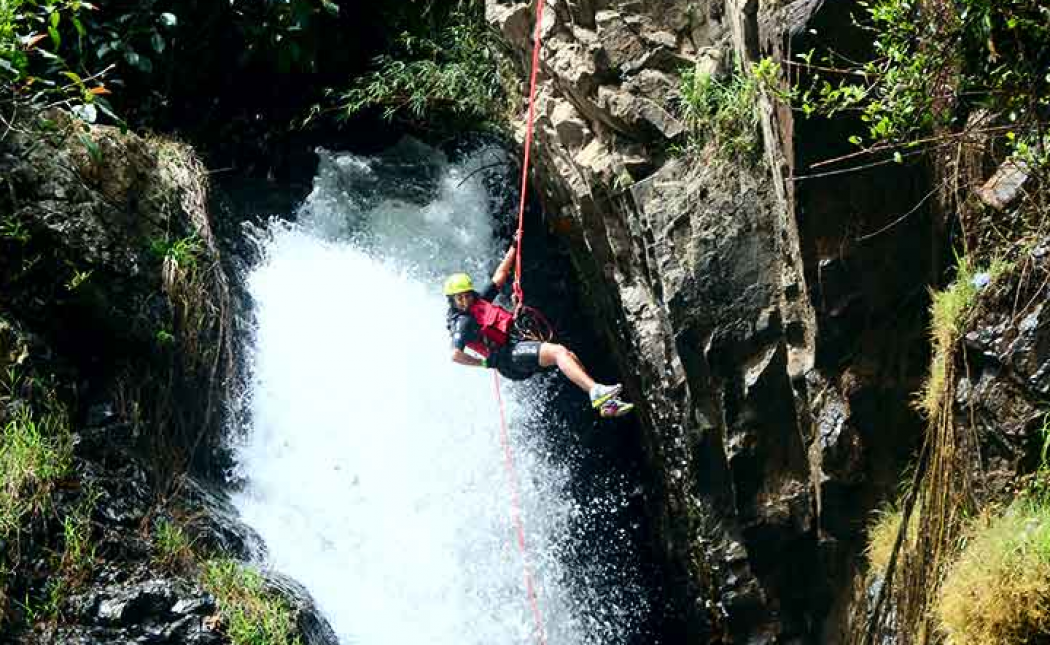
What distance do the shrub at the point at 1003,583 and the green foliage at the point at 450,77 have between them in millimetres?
5604

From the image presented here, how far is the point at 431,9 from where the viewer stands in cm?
965

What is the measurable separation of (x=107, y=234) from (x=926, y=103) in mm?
5060

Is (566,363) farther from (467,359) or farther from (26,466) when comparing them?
(26,466)

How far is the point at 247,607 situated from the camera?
6.34 metres

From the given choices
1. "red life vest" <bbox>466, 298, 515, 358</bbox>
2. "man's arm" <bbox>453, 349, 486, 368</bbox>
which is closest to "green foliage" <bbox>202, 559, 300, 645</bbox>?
Result: "man's arm" <bbox>453, 349, 486, 368</bbox>

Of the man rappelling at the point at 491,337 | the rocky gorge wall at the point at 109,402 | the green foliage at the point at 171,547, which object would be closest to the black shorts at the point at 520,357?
the man rappelling at the point at 491,337

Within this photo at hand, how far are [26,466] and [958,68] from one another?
5.43m

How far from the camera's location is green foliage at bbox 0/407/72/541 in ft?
20.0

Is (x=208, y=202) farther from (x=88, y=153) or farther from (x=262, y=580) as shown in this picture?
(x=262, y=580)

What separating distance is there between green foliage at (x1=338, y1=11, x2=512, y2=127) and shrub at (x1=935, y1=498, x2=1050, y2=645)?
5.60 m

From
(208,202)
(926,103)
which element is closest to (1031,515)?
(926,103)

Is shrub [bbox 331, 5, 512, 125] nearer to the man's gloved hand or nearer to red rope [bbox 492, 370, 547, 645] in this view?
red rope [bbox 492, 370, 547, 645]

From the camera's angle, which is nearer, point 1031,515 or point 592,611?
point 1031,515

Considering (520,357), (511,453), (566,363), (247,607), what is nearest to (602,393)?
(566,363)
